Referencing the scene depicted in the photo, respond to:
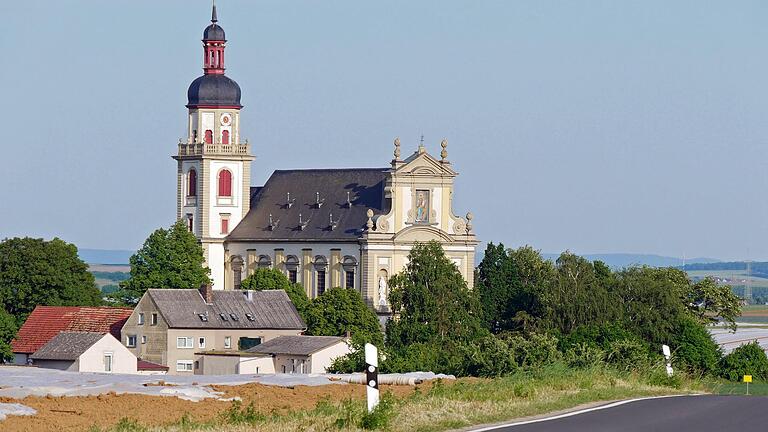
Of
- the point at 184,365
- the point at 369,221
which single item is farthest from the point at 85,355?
the point at 369,221

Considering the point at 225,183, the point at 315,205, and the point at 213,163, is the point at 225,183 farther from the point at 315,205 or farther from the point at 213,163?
the point at 315,205

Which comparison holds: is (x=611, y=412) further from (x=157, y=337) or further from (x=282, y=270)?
(x=282, y=270)

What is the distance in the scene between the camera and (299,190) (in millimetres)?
123188

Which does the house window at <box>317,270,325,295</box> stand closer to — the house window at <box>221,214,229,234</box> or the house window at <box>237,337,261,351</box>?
the house window at <box>221,214,229,234</box>

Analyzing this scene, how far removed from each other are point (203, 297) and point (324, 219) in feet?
65.6

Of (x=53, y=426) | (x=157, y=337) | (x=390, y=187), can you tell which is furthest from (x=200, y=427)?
(x=390, y=187)

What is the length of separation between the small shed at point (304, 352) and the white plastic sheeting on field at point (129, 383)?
4264 centimetres

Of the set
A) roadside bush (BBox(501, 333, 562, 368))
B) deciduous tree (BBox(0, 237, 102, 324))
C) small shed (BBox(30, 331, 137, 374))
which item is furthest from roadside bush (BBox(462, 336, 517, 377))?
deciduous tree (BBox(0, 237, 102, 324))

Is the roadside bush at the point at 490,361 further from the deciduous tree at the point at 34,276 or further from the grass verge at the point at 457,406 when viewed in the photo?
the deciduous tree at the point at 34,276

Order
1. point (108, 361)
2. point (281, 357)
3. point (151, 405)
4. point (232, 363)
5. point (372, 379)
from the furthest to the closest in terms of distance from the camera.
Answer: point (232, 363) → point (281, 357) → point (108, 361) → point (151, 405) → point (372, 379)

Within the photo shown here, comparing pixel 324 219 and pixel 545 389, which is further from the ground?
pixel 324 219

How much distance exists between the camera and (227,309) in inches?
3930

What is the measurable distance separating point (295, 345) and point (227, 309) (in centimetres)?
956

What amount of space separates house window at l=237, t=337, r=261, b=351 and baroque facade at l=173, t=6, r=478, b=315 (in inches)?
625
